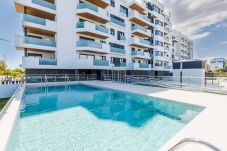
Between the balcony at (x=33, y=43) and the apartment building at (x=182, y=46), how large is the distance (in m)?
50.0

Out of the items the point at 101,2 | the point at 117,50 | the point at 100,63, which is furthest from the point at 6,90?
the point at 101,2

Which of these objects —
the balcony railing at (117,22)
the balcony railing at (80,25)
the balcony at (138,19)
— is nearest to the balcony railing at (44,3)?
the balcony railing at (80,25)

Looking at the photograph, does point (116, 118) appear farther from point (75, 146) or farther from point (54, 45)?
point (54, 45)

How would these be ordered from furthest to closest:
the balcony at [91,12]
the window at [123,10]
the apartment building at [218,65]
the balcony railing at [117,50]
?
the apartment building at [218,65]
the window at [123,10]
the balcony railing at [117,50]
the balcony at [91,12]

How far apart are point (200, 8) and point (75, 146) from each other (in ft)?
76.6

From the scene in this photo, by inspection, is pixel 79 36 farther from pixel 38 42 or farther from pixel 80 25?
pixel 38 42

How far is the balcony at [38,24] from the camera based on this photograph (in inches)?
704

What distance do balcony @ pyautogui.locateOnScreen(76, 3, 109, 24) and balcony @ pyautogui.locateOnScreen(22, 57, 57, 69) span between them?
29.8 feet

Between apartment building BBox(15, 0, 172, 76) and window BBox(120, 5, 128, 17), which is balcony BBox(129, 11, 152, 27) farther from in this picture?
window BBox(120, 5, 128, 17)

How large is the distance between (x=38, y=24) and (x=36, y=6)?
2.42 m

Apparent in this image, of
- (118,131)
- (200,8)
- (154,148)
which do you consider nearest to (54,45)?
(118,131)

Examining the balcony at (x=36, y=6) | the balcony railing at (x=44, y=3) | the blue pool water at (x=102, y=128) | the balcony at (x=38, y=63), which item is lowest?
the blue pool water at (x=102, y=128)

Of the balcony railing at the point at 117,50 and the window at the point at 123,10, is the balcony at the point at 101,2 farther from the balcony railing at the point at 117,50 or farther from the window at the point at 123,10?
the balcony railing at the point at 117,50

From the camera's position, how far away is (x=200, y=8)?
64.3 feet
